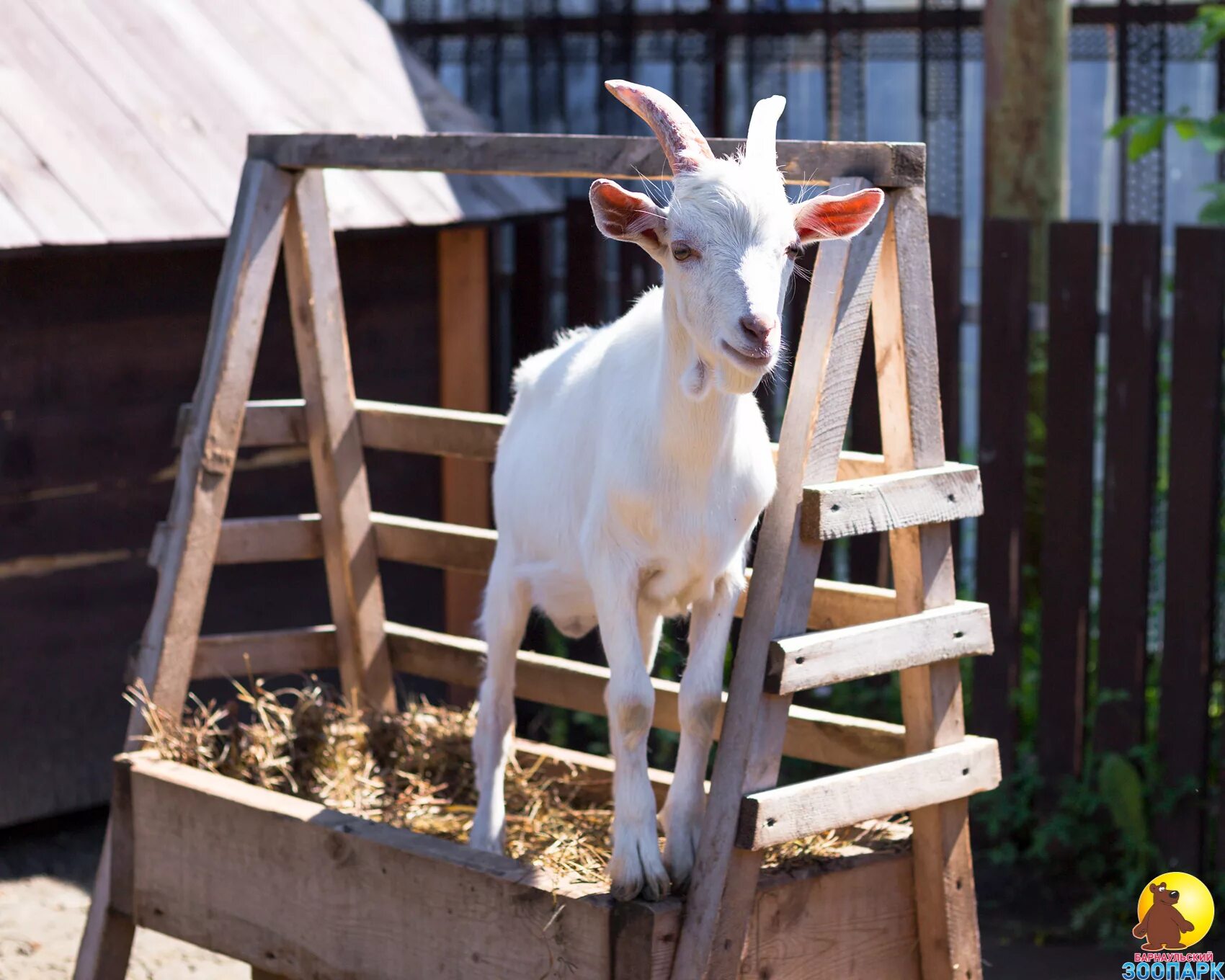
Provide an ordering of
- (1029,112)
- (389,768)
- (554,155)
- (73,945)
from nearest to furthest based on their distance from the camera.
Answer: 1. (554,155)
2. (389,768)
3. (73,945)
4. (1029,112)

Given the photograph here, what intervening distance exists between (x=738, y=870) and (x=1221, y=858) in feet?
9.28

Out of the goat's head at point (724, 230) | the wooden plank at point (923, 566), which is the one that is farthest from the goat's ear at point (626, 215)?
the wooden plank at point (923, 566)

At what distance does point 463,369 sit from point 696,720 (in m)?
3.64

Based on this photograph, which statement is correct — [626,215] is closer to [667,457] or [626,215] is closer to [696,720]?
[667,457]

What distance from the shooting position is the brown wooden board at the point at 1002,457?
5.78m

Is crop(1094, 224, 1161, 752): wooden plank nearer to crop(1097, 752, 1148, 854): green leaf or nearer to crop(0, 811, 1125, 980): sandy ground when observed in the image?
crop(1097, 752, 1148, 854): green leaf

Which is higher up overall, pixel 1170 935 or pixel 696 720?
pixel 696 720

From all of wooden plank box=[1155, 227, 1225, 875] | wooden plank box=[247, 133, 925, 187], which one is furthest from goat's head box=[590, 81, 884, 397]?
wooden plank box=[1155, 227, 1225, 875]

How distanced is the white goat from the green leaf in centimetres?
244

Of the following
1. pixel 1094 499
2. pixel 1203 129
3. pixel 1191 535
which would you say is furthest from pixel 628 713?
pixel 1203 129

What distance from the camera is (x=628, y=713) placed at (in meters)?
3.41

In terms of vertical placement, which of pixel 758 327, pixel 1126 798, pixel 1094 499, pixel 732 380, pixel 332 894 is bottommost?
pixel 1126 798

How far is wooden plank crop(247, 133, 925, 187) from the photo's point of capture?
11.0 feet

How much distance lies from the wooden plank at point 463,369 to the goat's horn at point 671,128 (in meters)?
3.68
